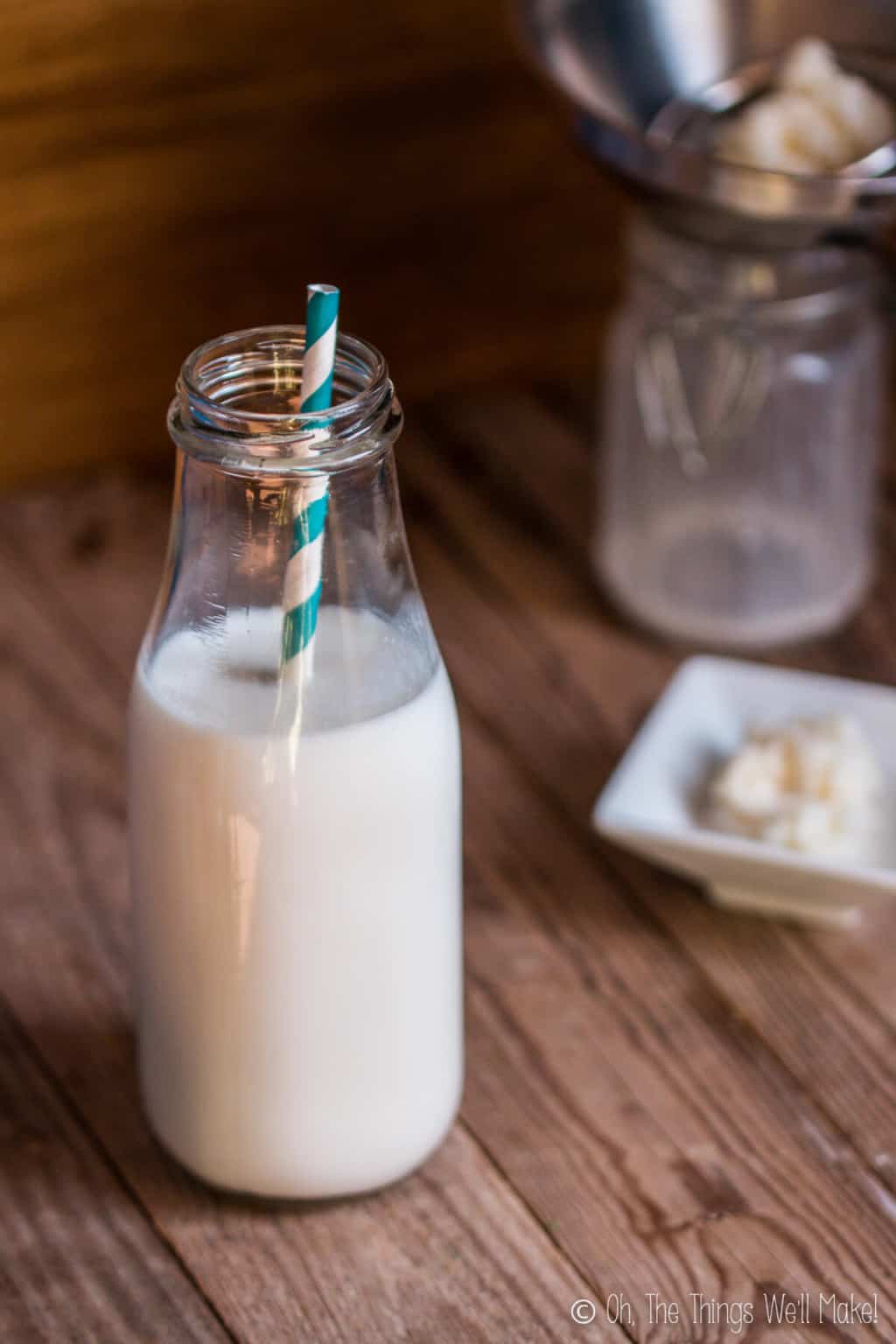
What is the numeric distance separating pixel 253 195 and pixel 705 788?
0.55 metres

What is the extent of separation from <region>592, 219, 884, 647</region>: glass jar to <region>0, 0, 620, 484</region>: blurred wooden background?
21cm

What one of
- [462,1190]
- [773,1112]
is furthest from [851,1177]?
Result: [462,1190]

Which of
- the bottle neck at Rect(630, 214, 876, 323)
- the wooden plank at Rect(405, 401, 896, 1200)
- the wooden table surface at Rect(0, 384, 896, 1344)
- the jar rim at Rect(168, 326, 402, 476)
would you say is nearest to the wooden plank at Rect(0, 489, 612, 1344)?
the wooden table surface at Rect(0, 384, 896, 1344)

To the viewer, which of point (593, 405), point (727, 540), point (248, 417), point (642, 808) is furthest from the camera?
point (593, 405)

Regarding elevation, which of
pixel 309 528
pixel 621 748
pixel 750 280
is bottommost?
pixel 621 748

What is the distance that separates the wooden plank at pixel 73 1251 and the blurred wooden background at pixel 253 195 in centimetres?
60

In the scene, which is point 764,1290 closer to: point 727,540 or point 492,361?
point 727,540

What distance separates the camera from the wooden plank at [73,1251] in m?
0.66

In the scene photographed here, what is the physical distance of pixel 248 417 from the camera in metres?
0.58

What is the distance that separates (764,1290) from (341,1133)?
0.53ft

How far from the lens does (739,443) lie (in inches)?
45.1

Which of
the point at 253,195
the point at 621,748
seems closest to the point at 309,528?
the point at 621,748

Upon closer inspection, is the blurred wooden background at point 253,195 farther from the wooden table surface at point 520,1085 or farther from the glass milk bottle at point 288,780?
the glass milk bottle at point 288,780

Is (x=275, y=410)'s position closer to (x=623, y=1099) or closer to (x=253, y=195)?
(x=623, y=1099)
